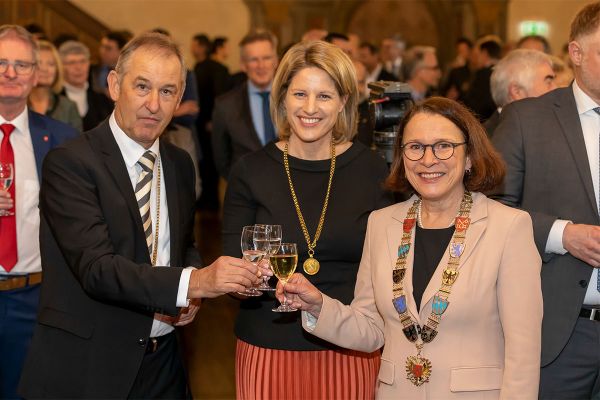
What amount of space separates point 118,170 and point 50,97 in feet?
11.4

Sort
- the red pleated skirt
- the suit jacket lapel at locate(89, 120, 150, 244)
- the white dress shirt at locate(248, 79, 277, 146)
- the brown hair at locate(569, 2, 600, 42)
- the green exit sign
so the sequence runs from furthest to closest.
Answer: the green exit sign, the white dress shirt at locate(248, 79, 277, 146), the brown hair at locate(569, 2, 600, 42), the red pleated skirt, the suit jacket lapel at locate(89, 120, 150, 244)

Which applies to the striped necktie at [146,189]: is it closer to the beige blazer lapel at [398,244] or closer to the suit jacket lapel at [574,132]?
the beige blazer lapel at [398,244]

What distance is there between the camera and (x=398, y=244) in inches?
120

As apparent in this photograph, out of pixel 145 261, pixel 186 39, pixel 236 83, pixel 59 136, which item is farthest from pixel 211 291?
pixel 186 39

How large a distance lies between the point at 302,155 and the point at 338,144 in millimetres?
171

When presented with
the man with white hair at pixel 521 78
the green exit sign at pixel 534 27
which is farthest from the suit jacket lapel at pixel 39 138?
the green exit sign at pixel 534 27

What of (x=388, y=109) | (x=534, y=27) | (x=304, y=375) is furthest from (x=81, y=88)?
(x=534, y=27)

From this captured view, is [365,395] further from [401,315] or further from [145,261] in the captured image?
[145,261]

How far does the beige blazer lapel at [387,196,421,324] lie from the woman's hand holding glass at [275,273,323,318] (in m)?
0.27

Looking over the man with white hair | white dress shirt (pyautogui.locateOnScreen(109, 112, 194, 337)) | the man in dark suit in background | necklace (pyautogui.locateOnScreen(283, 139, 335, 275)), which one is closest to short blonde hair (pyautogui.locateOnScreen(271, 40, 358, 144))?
necklace (pyautogui.locateOnScreen(283, 139, 335, 275))

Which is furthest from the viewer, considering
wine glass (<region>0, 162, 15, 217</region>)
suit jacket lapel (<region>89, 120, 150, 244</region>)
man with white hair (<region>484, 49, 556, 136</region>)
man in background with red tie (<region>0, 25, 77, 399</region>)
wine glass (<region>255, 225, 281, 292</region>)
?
man with white hair (<region>484, 49, 556, 136</region>)

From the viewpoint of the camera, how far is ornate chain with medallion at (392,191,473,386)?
2.87m

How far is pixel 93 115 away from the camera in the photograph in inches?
294

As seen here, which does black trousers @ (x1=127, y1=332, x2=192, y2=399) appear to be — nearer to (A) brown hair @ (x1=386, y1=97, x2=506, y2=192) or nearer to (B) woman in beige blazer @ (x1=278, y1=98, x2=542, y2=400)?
(B) woman in beige blazer @ (x1=278, y1=98, x2=542, y2=400)
